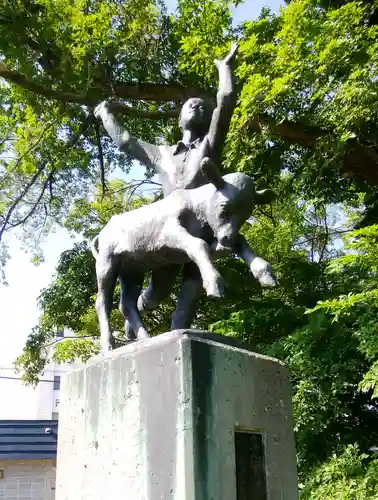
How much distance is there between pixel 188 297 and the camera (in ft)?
11.3

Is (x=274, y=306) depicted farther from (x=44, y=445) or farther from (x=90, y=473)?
(x=44, y=445)

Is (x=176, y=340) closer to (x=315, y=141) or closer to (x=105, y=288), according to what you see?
(x=105, y=288)

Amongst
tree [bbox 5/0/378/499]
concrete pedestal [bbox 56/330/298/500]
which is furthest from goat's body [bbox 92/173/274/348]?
tree [bbox 5/0/378/499]

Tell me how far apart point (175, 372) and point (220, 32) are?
6950 mm

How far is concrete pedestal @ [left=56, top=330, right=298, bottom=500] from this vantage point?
8.48ft

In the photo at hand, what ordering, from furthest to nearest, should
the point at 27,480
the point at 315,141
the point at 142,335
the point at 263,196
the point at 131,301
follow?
the point at 27,480, the point at 315,141, the point at 131,301, the point at 263,196, the point at 142,335

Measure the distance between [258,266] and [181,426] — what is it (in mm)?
980

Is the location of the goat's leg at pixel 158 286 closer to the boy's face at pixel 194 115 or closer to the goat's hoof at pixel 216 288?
the goat's hoof at pixel 216 288

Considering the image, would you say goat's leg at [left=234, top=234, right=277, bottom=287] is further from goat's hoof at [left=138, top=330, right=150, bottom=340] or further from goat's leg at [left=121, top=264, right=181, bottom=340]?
goat's hoof at [left=138, top=330, right=150, bottom=340]

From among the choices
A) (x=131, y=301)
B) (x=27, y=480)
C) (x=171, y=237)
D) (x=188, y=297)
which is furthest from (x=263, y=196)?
(x=27, y=480)

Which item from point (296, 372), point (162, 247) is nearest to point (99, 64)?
point (296, 372)

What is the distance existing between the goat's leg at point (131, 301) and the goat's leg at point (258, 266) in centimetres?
76

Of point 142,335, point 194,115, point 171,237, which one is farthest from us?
point 194,115

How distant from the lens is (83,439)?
3129mm
